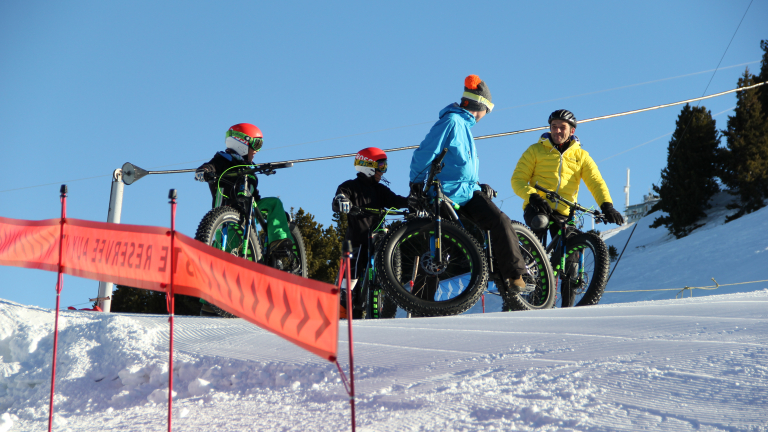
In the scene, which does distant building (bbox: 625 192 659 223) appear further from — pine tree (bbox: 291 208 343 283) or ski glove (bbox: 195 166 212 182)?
ski glove (bbox: 195 166 212 182)

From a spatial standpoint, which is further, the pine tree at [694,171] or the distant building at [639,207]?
the distant building at [639,207]

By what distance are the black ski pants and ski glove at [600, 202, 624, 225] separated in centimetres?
155

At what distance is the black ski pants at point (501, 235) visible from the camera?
502 cm

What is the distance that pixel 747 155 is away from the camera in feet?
117

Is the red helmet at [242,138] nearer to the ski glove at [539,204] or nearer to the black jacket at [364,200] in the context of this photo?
the black jacket at [364,200]

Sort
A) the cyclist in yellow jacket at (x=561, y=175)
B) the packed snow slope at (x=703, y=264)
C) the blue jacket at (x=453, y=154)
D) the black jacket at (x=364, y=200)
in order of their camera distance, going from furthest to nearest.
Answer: the packed snow slope at (x=703, y=264), the black jacket at (x=364, y=200), the cyclist in yellow jacket at (x=561, y=175), the blue jacket at (x=453, y=154)

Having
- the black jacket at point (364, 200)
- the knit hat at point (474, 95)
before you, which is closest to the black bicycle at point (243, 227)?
the black jacket at point (364, 200)

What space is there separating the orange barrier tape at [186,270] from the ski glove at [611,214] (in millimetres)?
4355

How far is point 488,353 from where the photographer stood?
3.32 m

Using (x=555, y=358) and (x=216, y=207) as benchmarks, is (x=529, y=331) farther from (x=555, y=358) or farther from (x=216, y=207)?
(x=216, y=207)

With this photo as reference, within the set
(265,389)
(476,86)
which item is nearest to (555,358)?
(265,389)

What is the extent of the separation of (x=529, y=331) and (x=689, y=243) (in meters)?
31.0

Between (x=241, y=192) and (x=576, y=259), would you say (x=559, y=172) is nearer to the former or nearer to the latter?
(x=576, y=259)

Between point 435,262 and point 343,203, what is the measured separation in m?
1.63
